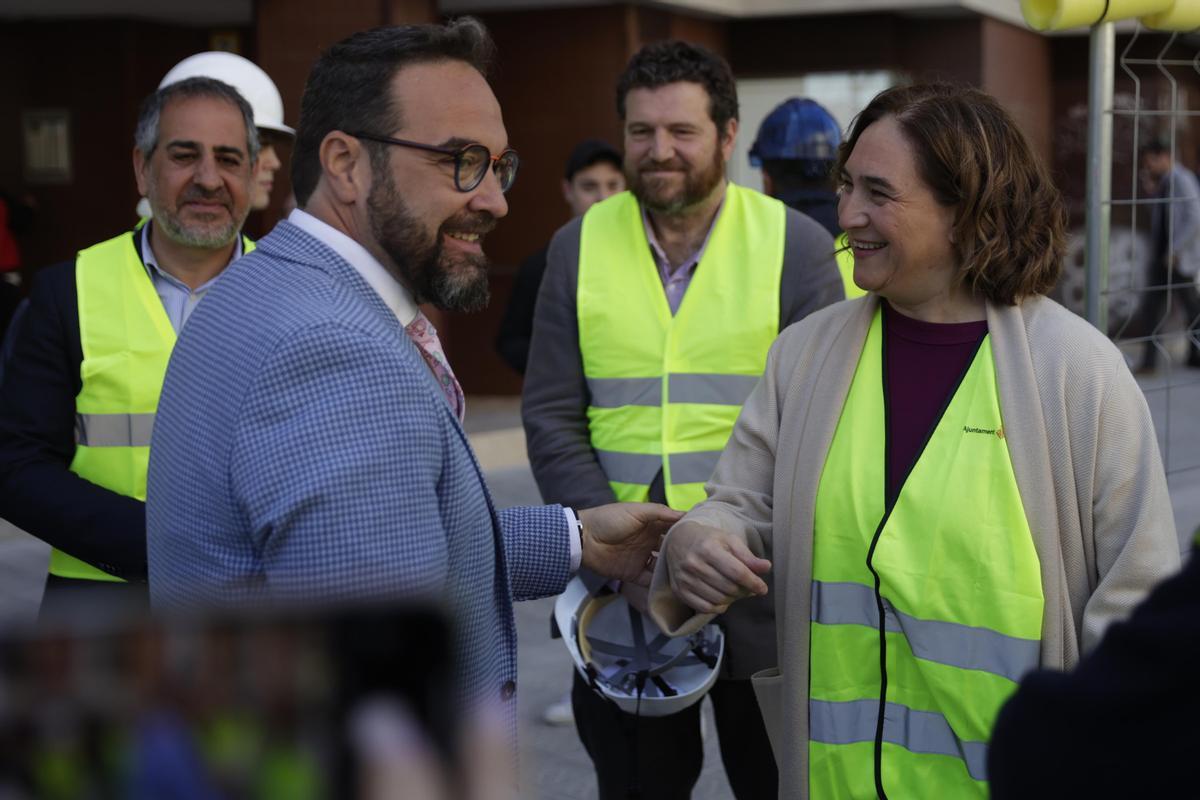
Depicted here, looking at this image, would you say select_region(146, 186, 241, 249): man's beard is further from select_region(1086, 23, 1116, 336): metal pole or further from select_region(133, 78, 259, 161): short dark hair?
select_region(1086, 23, 1116, 336): metal pole

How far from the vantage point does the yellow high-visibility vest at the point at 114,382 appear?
9.76ft

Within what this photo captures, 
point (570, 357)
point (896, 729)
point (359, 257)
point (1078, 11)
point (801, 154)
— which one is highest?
point (1078, 11)

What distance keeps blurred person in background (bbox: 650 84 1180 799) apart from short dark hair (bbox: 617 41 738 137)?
45.6 inches

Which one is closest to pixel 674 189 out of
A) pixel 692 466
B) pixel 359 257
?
pixel 692 466

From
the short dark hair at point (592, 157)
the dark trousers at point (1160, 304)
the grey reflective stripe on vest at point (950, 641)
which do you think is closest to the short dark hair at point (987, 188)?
the grey reflective stripe on vest at point (950, 641)

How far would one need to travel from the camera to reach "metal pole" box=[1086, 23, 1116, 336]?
13.6 ft

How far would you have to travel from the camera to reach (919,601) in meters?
2.36

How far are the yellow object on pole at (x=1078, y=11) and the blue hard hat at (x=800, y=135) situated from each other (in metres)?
0.84

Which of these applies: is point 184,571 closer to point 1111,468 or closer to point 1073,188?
point 1111,468

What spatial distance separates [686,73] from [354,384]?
2.37 metres

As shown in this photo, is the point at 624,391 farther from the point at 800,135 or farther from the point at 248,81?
the point at 248,81

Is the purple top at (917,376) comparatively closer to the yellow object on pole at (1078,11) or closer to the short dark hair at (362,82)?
the short dark hair at (362,82)

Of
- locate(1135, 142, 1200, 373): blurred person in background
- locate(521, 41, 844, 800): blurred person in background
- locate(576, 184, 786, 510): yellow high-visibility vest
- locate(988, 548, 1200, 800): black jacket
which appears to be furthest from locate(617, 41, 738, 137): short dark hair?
locate(1135, 142, 1200, 373): blurred person in background

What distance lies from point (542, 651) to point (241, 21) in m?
8.08
